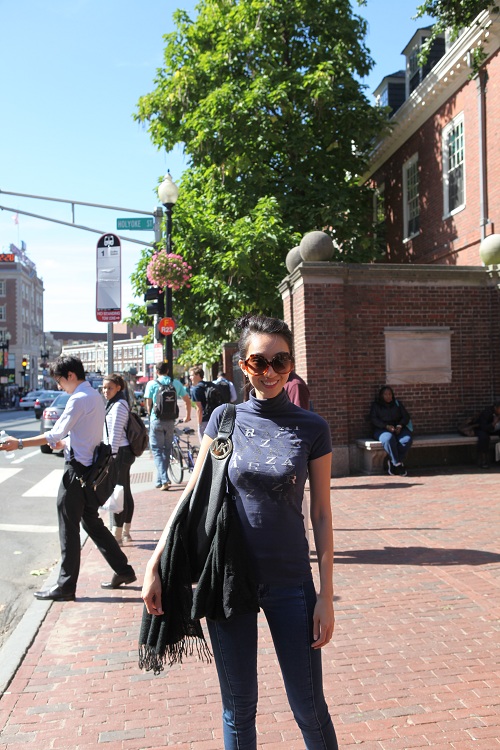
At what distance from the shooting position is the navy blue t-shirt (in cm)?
245

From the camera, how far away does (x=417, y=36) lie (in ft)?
66.2

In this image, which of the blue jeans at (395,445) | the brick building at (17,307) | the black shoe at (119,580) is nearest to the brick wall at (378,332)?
the blue jeans at (395,445)

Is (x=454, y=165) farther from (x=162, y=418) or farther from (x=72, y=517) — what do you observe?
(x=72, y=517)

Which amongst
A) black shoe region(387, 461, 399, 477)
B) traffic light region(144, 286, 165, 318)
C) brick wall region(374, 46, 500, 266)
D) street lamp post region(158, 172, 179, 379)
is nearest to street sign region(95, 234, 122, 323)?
black shoe region(387, 461, 399, 477)

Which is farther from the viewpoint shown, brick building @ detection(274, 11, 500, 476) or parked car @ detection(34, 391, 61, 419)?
parked car @ detection(34, 391, 61, 419)

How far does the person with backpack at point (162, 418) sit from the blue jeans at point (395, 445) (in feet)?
11.8

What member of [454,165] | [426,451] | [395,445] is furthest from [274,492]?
[454,165]

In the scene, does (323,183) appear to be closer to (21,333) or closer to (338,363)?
(338,363)

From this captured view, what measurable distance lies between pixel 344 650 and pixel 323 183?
15.7 m

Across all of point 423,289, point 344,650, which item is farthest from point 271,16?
point 344,650

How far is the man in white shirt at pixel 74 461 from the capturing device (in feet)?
18.4

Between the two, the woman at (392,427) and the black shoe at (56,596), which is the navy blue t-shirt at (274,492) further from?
the woman at (392,427)

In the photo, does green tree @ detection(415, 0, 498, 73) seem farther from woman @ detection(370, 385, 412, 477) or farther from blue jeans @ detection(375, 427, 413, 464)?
blue jeans @ detection(375, 427, 413, 464)

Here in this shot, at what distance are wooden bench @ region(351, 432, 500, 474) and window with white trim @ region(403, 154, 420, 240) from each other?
9289 millimetres
